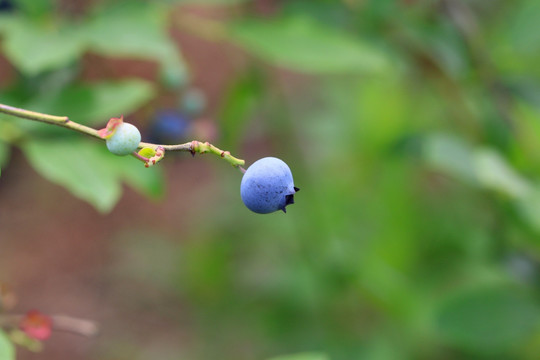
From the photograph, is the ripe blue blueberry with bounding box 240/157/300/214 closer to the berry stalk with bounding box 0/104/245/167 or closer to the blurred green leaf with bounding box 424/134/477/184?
the berry stalk with bounding box 0/104/245/167

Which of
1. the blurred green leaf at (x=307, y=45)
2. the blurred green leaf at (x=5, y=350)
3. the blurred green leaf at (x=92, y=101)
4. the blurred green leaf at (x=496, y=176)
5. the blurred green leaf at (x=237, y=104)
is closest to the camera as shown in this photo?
the blurred green leaf at (x=5, y=350)

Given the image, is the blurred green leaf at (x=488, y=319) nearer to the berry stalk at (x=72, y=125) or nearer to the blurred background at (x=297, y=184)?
the blurred background at (x=297, y=184)

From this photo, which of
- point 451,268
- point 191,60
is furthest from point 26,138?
point 191,60

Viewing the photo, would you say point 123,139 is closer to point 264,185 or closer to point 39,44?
point 264,185

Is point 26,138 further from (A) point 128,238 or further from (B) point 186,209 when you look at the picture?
(B) point 186,209

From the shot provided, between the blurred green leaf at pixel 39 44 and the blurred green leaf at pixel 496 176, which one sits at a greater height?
the blurred green leaf at pixel 39 44

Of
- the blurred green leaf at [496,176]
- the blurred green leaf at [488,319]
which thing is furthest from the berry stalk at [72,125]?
the blurred green leaf at [488,319]
